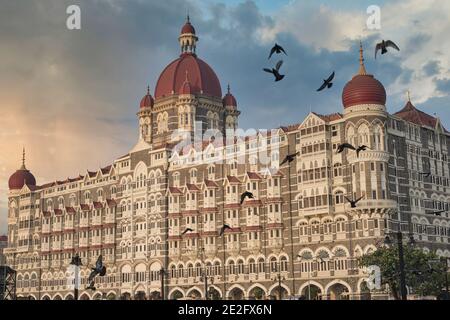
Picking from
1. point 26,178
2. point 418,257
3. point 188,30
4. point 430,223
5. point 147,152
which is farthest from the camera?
point 26,178

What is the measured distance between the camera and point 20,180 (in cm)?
11962

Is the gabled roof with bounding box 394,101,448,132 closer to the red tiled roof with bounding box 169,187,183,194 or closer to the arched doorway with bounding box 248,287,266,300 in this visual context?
the arched doorway with bounding box 248,287,266,300

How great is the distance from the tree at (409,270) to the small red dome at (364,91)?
1612 cm

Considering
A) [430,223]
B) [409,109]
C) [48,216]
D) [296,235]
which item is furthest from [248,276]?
[48,216]

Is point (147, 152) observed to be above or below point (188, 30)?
below

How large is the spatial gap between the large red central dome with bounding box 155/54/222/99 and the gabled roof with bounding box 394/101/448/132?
29799mm

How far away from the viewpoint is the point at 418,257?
64.9 meters

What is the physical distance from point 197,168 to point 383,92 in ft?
88.0

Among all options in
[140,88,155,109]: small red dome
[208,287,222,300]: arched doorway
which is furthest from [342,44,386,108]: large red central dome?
[140,88,155,109]: small red dome

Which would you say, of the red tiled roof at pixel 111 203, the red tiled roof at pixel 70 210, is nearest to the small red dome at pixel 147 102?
the red tiled roof at pixel 111 203

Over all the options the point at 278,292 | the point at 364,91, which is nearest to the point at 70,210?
the point at 278,292

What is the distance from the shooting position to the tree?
6359cm
